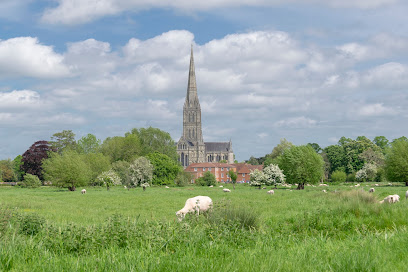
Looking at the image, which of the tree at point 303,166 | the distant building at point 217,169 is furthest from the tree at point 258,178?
the distant building at point 217,169

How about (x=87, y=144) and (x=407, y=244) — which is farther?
(x=87, y=144)

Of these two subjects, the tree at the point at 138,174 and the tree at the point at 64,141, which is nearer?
the tree at the point at 138,174

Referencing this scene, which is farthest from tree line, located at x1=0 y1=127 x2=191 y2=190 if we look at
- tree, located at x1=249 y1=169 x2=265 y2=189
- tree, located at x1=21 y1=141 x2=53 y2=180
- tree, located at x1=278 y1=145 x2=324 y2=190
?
tree, located at x1=278 y1=145 x2=324 y2=190

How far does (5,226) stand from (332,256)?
7.33 meters

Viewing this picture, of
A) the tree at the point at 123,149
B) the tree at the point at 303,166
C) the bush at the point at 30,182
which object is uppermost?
the tree at the point at 123,149

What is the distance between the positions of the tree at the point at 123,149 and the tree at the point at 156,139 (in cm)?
714

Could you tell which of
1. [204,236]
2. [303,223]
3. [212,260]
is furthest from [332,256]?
[303,223]

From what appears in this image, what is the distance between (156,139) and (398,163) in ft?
246

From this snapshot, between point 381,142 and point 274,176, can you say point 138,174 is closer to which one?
Answer: point 274,176

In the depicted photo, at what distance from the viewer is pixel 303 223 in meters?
13.4

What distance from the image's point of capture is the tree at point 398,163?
208ft

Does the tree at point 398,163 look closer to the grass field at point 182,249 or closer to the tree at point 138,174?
the tree at point 138,174

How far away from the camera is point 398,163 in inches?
2525

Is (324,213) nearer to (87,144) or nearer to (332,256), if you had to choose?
(332,256)
